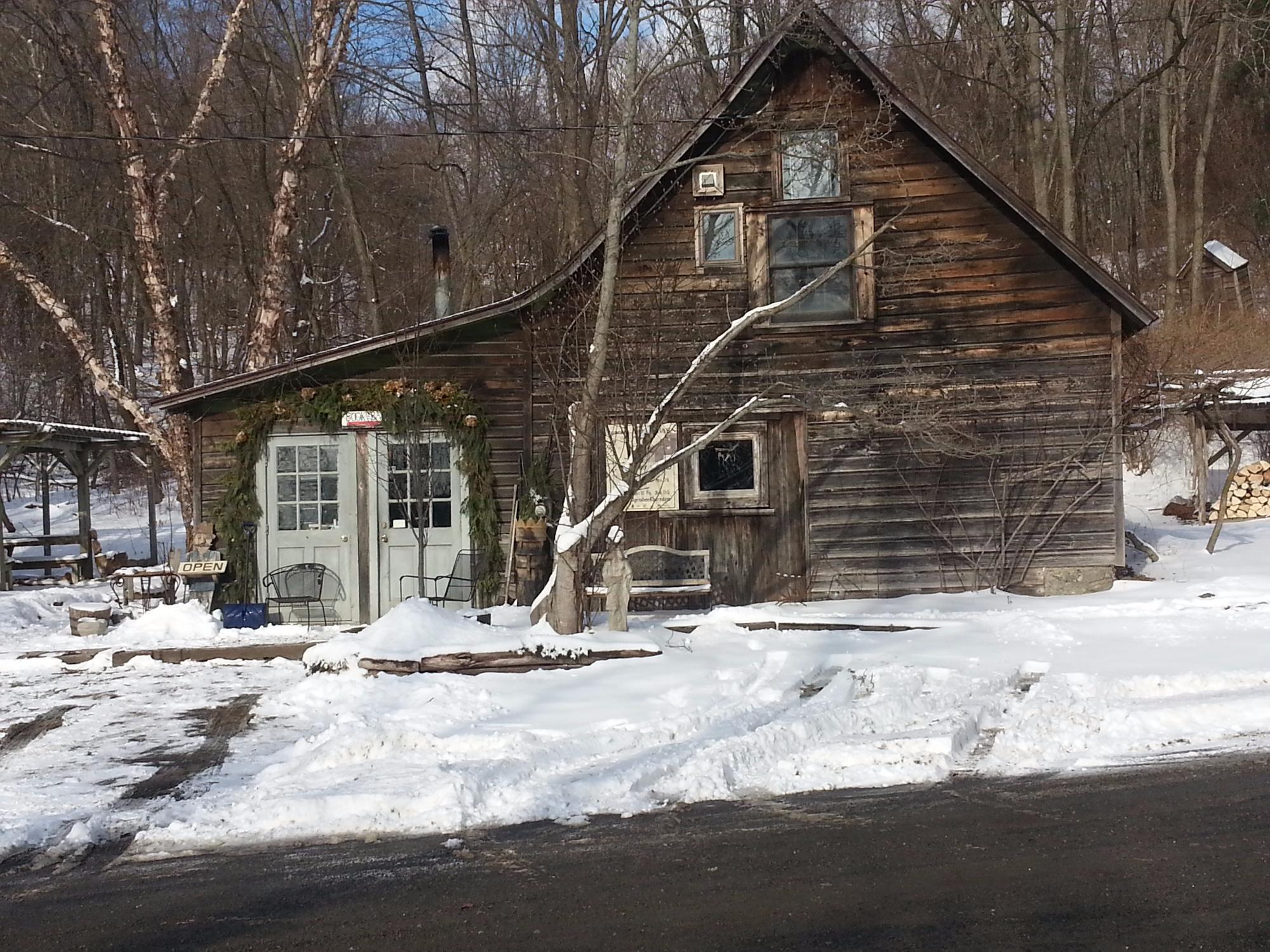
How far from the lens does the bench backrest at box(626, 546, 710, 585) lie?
1330cm

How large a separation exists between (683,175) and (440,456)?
14.3ft

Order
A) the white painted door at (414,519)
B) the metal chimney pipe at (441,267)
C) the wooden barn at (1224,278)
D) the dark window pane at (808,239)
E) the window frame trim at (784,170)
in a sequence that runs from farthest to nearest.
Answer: the wooden barn at (1224,278), the metal chimney pipe at (441,267), the dark window pane at (808,239), the white painted door at (414,519), the window frame trim at (784,170)

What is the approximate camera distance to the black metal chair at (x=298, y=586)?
13.2m

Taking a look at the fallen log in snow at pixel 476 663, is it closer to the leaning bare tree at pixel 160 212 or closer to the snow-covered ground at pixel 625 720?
the snow-covered ground at pixel 625 720

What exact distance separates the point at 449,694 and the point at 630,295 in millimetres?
6209

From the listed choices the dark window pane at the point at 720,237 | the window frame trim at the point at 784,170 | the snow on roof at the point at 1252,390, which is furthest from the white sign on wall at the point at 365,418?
the snow on roof at the point at 1252,390

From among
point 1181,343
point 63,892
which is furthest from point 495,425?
point 1181,343

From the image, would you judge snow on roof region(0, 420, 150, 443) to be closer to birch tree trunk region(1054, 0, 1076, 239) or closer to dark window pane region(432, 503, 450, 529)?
dark window pane region(432, 503, 450, 529)

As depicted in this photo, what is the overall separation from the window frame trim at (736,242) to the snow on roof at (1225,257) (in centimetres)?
2416

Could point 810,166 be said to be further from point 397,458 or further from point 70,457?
point 70,457

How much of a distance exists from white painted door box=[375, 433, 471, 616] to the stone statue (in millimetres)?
3168

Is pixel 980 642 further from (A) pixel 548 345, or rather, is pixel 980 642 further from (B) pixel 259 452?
(B) pixel 259 452

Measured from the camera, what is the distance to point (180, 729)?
8.41 meters

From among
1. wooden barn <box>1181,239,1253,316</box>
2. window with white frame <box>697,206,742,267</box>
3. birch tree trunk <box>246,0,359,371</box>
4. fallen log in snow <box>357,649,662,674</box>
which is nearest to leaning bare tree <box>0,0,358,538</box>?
birch tree trunk <box>246,0,359,371</box>
